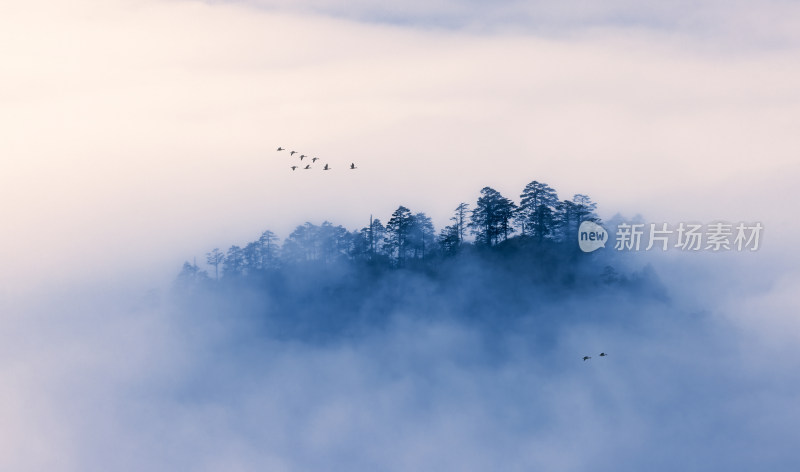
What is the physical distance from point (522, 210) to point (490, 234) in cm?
726

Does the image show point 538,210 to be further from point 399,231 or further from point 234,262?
point 234,262

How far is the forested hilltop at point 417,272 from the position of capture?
12884cm

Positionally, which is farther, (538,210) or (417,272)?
(417,272)

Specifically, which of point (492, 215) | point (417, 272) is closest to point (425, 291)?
point (417, 272)

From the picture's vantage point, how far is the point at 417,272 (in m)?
158

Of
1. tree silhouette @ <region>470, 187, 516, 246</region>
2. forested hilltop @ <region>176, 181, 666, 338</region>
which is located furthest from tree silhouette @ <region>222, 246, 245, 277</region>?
tree silhouette @ <region>470, 187, 516, 246</region>

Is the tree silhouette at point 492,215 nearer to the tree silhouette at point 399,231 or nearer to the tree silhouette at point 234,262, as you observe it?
the tree silhouette at point 399,231

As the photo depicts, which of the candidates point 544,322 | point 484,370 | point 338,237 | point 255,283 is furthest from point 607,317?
point 255,283

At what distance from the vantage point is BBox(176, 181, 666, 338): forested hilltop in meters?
129

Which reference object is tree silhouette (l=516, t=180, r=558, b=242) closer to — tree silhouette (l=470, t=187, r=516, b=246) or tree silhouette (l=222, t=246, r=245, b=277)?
tree silhouette (l=470, t=187, r=516, b=246)

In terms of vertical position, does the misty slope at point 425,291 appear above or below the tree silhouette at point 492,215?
below

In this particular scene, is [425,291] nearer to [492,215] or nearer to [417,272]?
[417,272]

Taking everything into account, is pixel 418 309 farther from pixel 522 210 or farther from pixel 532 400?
pixel 522 210

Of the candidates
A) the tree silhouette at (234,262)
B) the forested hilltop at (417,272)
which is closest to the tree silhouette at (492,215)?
the forested hilltop at (417,272)
